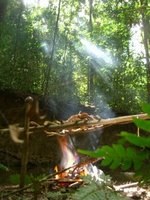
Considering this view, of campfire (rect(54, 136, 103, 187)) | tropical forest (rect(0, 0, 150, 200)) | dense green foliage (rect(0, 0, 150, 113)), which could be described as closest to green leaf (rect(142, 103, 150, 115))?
campfire (rect(54, 136, 103, 187))

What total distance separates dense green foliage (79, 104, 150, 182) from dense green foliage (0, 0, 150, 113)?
45.3 feet

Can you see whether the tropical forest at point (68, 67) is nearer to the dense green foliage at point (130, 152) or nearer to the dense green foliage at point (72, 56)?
the dense green foliage at point (72, 56)

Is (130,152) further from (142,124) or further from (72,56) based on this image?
(72,56)

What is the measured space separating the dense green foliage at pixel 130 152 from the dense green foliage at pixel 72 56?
13801 mm

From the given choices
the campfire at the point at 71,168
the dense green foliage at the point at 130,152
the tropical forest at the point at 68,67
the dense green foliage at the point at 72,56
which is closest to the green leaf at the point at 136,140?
the dense green foliage at the point at 130,152

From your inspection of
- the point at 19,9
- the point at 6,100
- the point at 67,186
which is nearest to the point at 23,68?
the point at 6,100

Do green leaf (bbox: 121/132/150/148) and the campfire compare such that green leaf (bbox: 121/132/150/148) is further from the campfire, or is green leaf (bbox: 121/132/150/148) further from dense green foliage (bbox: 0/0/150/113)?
dense green foliage (bbox: 0/0/150/113)

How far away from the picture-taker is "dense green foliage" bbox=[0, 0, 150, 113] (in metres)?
14.8

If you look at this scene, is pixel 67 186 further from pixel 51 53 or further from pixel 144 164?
pixel 51 53

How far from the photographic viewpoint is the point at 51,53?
53.8 feet

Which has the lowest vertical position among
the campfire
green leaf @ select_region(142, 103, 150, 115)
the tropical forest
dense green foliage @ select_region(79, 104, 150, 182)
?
dense green foliage @ select_region(79, 104, 150, 182)

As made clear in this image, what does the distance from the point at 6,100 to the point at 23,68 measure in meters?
1.66

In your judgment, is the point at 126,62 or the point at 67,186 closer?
the point at 67,186

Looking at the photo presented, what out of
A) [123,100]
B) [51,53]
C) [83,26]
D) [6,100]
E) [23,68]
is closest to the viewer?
[6,100]
